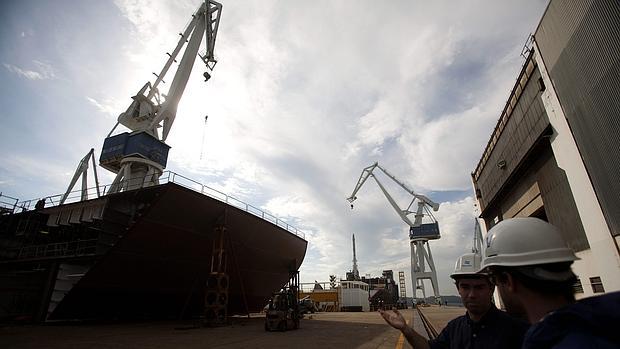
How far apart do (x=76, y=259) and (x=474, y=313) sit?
2283 cm

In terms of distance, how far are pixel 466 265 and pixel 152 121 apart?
28332 mm

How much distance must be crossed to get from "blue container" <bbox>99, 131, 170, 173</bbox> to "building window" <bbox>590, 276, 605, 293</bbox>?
27545 millimetres

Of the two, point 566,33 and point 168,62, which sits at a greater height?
point 168,62

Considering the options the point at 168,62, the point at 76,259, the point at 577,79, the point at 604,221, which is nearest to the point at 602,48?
the point at 577,79

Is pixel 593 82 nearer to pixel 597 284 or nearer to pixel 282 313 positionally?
pixel 597 284

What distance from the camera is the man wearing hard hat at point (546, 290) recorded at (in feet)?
3.48

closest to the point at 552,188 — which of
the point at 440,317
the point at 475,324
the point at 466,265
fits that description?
the point at 466,265

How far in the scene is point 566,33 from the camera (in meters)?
10.9

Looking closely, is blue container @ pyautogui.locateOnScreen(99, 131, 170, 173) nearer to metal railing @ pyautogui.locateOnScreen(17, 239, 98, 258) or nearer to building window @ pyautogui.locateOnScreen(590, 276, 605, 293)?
metal railing @ pyautogui.locateOnScreen(17, 239, 98, 258)

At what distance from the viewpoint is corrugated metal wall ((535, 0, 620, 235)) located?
9.02 m

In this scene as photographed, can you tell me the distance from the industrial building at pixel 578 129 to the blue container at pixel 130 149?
25503 mm

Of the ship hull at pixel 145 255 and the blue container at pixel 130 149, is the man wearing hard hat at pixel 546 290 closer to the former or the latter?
the ship hull at pixel 145 255

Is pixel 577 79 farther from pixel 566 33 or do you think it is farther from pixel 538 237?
pixel 538 237

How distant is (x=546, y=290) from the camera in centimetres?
160
